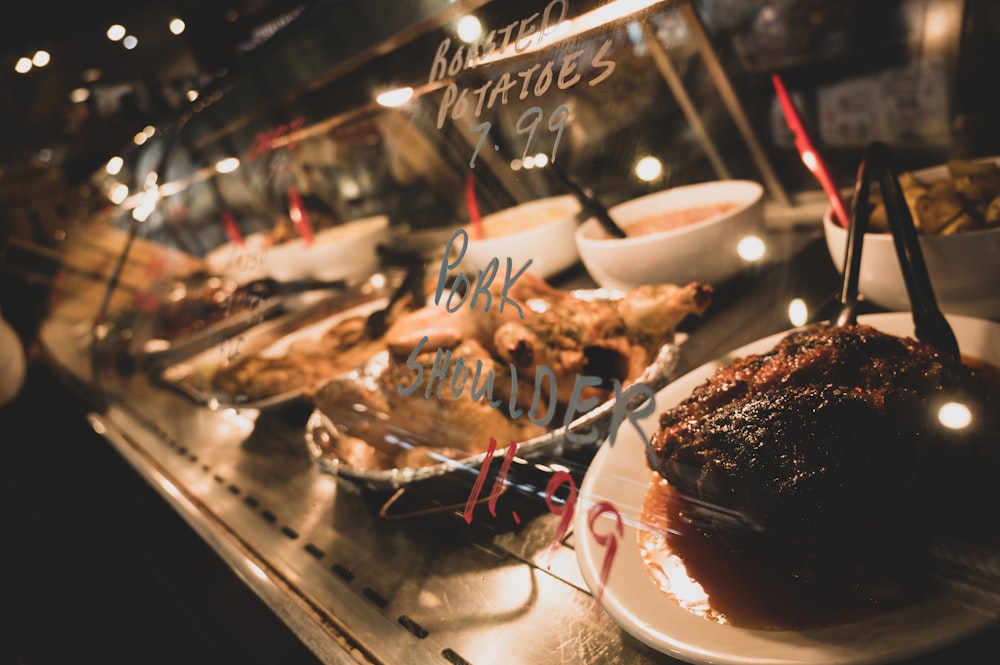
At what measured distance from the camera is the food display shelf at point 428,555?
1.06m

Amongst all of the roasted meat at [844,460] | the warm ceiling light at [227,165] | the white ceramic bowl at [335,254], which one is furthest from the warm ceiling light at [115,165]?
the roasted meat at [844,460]

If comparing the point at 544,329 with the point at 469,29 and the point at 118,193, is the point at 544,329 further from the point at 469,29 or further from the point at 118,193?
the point at 118,193

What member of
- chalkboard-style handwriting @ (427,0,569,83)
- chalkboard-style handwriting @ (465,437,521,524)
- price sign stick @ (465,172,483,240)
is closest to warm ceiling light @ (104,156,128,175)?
price sign stick @ (465,172,483,240)

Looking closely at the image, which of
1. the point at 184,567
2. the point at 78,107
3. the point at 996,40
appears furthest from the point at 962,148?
the point at 78,107

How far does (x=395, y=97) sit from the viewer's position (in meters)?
1.74

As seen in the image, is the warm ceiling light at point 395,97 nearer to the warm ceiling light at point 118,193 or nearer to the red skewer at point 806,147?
the red skewer at point 806,147

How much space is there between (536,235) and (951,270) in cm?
96

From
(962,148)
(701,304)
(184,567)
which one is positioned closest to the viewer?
(701,304)

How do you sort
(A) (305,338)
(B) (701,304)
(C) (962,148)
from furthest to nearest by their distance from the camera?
(A) (305,338) → (C) (962,148) → (B) (701,304)

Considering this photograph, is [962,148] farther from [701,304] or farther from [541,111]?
[541,111]

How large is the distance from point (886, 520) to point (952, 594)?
94 millimetres

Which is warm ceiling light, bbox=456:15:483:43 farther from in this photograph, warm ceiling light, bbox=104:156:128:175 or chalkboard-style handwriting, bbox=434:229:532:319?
warm ceiling light, bbox=104:156:128:175

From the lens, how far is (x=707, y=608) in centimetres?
83

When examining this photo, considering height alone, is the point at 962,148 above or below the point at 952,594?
above
